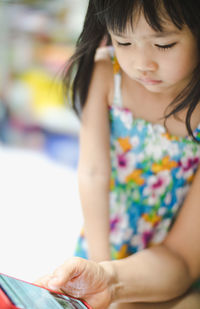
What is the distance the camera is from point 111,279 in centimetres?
73

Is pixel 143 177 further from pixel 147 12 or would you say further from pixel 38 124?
pixel 38 124

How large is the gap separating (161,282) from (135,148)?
278mm

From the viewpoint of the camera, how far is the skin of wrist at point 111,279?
2.39 feet

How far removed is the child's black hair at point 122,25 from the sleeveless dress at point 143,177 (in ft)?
0.23

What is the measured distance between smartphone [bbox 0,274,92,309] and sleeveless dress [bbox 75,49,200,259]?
37 cm

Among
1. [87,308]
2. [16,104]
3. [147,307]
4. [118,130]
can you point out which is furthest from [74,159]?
[87,308]

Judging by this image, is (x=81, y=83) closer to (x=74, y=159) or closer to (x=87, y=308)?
(x=87, y=308)

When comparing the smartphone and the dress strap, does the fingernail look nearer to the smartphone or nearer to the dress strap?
the smartphone

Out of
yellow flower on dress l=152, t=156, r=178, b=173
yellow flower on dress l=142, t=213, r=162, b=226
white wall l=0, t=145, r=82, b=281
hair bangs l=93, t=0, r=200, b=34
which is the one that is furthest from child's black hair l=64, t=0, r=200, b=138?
white wall l=0, t=145, r=82, b=281

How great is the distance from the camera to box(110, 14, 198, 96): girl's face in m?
0.63

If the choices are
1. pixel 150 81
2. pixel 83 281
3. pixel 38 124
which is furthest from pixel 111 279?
pixel 38 124

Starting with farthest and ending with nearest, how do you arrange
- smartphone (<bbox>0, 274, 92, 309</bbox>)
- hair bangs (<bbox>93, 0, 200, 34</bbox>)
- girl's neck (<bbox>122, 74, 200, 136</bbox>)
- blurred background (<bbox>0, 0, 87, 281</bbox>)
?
blurred background (<bbox>0, 0, 87, 281</bbox>), girl's neck (<bbox>122, 74, 200, 136</bbox>), hair bangs (<bbox>93, 0, 200, 34</bbox>), smartphone (<bbox>0, 274, 92, 309</bbox>)

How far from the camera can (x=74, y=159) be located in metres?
1.96

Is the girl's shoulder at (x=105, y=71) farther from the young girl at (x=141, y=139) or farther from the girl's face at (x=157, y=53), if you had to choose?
the girl's face at (x=157, y=53)
